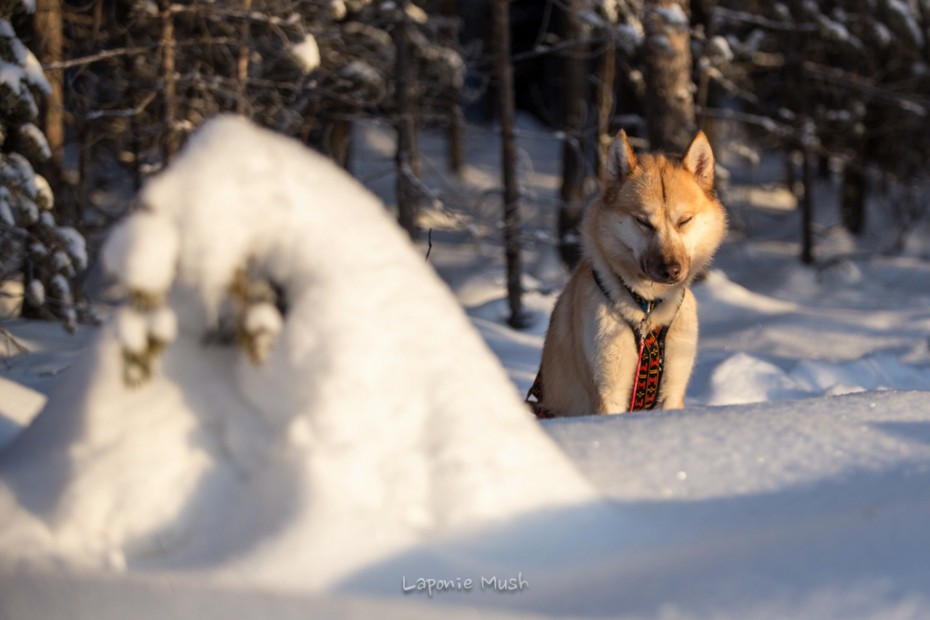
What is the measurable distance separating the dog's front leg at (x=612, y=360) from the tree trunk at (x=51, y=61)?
497cm

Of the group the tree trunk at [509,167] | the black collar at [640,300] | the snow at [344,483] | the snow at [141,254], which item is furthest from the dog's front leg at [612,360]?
the tree trunk at [509,167]

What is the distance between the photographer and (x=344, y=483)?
1966 millimetres

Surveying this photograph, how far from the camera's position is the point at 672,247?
3945mm

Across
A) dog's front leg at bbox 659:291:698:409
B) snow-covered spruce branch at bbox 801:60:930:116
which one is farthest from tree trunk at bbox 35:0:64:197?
snow-covered spruce branch at bbox 801:60:930:116

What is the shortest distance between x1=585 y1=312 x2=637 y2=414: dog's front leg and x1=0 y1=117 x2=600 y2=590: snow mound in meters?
1.76

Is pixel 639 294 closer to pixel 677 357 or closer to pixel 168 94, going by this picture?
pixel 677 357

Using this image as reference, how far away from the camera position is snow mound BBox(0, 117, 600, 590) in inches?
77.6

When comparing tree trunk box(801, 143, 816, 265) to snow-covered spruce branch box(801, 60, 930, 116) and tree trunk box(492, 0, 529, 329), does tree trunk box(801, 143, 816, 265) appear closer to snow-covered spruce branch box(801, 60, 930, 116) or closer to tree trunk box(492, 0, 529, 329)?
snow-covered spruce branch box(801, 60, 930, 116)

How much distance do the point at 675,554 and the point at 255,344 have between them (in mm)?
1155

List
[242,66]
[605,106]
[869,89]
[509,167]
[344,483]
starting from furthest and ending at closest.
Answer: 1. [869,89]
2. [605,106]
3. [509,167]
4. [242,66]
5. [344,483]

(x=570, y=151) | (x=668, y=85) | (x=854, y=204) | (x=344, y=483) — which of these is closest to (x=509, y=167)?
(x=668, y=85)

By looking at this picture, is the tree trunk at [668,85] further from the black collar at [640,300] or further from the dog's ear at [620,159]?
the black collar at [640,300]

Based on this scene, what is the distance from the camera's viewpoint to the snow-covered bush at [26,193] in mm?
5562

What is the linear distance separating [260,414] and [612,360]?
7.25 feet
